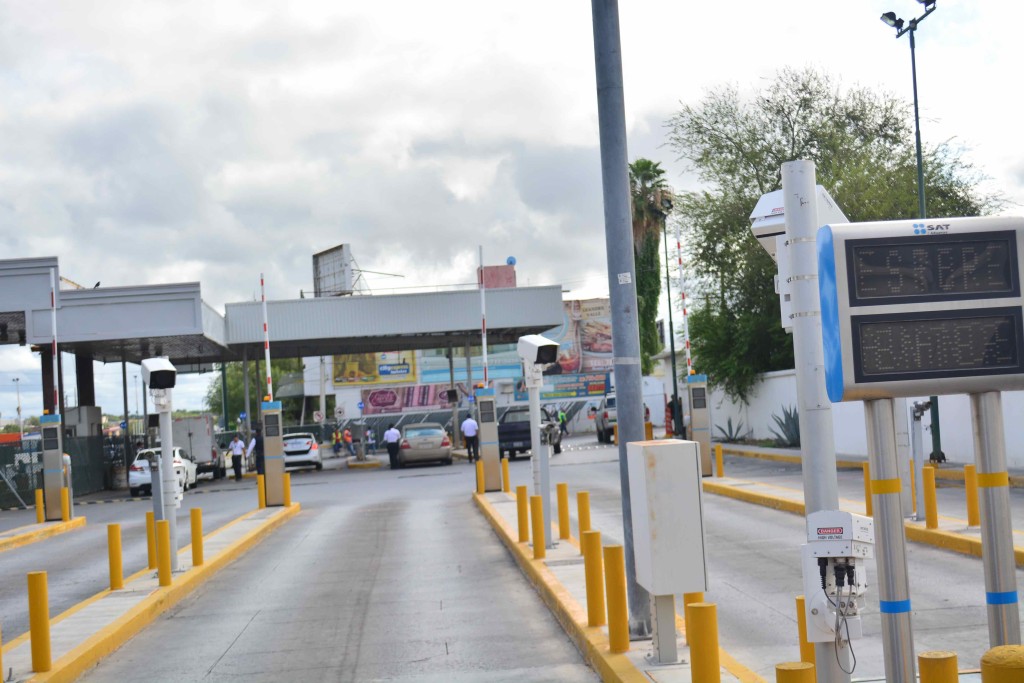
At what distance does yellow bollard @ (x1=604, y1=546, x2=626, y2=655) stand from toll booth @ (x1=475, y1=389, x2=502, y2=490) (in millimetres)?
14859

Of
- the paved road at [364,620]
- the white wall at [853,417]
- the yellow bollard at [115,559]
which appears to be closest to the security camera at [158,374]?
the yellow bollard at [115,559]

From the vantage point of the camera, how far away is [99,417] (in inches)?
1507

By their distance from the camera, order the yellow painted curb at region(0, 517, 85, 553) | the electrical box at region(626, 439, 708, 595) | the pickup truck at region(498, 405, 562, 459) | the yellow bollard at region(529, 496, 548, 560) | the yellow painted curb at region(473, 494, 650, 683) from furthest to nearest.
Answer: the pickup truck at region(498, 405, 562, 459), the yellow painted curb at region(0, 517, 85, 553), the yellow bollard at region(529, 496, 548, 560), the yellow painted curb at region(473, 494, 650, 683), the electrical box at region(626, 439, 708, 595)

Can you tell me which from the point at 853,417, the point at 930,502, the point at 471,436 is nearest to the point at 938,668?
the point at 930,502

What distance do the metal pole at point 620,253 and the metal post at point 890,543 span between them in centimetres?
320

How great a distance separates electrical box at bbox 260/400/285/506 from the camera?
74.4ft

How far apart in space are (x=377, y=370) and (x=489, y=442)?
56.4 metres

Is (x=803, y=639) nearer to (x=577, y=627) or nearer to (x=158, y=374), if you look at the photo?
(x=577, y=627)

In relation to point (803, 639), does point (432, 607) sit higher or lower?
lower

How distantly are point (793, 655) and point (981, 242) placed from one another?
4095 mm

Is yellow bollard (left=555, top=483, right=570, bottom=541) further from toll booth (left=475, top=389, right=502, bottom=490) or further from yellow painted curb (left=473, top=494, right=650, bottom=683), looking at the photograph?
toll booth (left=475, top=389, right=502, bottom=490)

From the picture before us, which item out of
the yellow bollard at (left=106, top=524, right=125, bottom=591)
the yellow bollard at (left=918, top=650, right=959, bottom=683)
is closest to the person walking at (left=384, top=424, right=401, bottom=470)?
the yellow bollard at (left=106, top=524, right=125, bottom=591)

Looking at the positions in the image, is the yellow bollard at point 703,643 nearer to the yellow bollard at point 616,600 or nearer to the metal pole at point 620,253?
the yellow bollard at point 616,600

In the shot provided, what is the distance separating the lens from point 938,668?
13.2 ft
